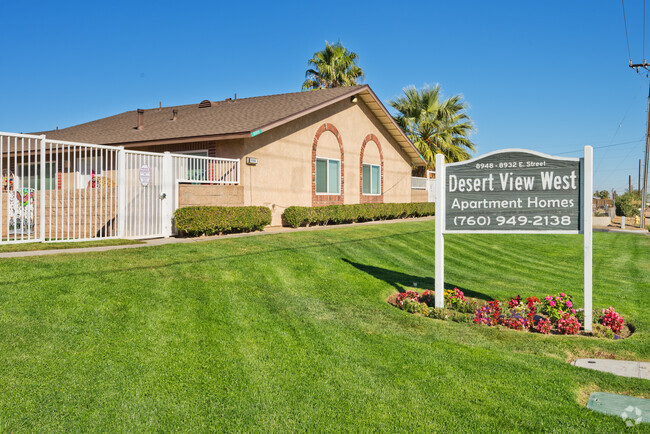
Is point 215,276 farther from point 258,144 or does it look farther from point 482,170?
point 258,144

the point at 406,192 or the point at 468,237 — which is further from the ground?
the point at 406,192

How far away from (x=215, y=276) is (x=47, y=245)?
376 cm

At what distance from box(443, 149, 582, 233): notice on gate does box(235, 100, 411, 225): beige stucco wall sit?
8.68 metres

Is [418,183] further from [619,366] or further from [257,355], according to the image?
[257,355]

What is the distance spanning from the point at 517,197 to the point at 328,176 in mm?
12459

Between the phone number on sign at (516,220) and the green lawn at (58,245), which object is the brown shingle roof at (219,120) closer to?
the green lawn at (58,245)

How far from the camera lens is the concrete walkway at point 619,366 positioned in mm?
4844

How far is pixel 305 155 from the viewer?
17938 mm

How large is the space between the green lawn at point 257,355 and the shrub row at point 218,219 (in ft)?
9.17

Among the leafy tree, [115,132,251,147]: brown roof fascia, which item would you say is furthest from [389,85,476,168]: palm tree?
the leafy tree

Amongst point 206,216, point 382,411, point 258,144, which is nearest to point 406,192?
point 258,144

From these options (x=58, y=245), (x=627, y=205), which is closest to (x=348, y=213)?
(x=58, y=245)

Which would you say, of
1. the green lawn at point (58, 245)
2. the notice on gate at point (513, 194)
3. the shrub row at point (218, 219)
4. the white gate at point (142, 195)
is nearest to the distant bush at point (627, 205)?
the shrub row at point (218, 219)

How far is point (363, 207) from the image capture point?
63.9 ft
